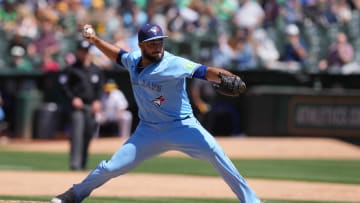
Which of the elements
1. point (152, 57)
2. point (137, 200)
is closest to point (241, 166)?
point (137, 200)

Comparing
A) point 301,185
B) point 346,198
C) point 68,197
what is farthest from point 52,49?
point 68,197

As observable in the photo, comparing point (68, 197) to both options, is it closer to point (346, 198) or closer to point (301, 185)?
point (346, 198)

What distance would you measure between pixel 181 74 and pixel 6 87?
12.8 meters

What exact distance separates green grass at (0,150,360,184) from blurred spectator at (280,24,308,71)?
3.95 meters

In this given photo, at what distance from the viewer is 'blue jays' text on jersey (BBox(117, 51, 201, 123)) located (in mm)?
7984

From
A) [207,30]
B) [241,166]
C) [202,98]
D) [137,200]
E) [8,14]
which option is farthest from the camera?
[207,30]

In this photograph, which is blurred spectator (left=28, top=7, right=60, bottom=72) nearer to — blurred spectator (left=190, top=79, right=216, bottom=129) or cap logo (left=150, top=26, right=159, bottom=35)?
blurred spectator (left=190, top=79, right=216, bottom=129)

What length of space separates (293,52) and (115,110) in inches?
168

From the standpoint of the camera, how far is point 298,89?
65.3 feet

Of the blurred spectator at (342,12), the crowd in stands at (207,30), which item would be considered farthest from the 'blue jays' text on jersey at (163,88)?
the blurred spectator at (342,12)

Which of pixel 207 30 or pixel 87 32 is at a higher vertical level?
pixel 87 32

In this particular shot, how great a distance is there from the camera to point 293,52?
20359mm

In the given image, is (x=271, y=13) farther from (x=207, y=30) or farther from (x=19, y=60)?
(x=19, y=60)

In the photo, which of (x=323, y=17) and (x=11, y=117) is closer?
(x=11, y=117)
